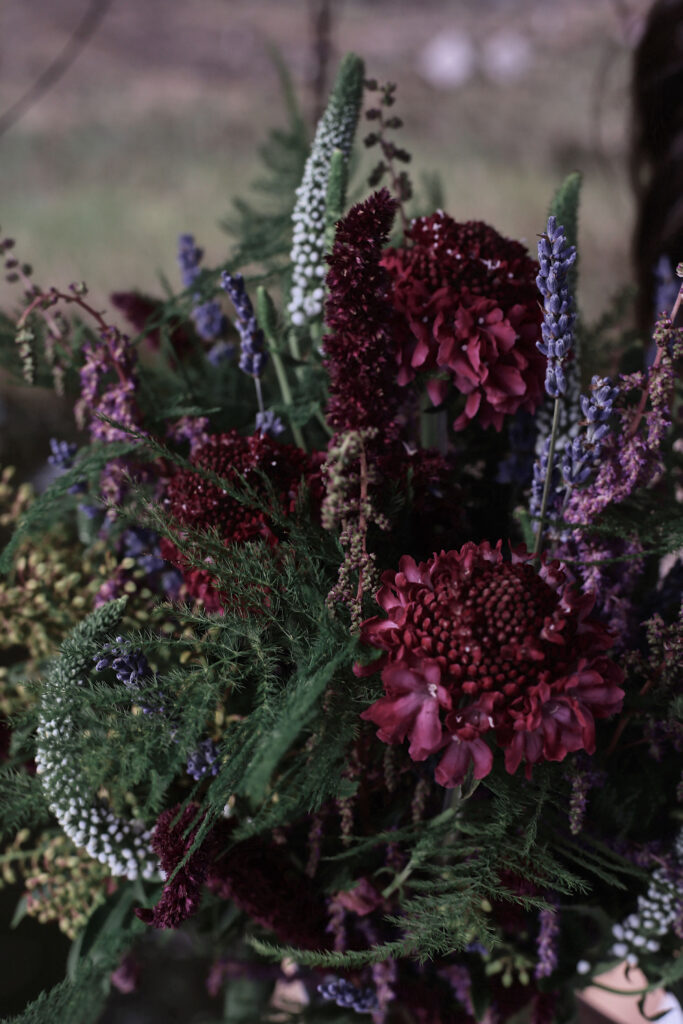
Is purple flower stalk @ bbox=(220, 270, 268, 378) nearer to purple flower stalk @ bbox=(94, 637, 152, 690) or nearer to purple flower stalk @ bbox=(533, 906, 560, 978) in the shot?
purple flower stalk @ bbox=(94, 637, 152, 690)

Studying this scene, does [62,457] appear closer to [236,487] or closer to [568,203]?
[236,487]

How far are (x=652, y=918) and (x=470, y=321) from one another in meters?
0.33

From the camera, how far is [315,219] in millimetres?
443

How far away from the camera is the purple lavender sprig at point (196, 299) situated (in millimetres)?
568

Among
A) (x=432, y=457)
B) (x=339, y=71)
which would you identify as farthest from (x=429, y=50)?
(x=432, y=457)

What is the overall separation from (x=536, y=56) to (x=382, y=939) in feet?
6.32

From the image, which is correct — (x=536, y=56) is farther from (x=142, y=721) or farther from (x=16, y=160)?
(x=142, y=721)

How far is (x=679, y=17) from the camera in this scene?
79cm

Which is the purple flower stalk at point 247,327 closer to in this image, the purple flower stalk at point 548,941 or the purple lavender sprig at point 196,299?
the purple lavender sprig at point 196,299

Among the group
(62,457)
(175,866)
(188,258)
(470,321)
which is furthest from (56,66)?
(175,866)

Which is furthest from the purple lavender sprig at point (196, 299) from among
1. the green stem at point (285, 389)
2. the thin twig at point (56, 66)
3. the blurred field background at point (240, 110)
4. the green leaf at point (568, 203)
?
the thin twig at point (56, 66)

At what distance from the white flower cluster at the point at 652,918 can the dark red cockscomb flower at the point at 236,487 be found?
275 mm

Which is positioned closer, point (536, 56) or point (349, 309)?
point (349, 309)

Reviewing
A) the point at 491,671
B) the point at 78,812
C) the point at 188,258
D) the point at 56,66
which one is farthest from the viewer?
the point at 56,66
